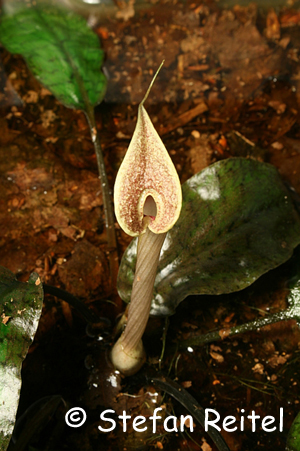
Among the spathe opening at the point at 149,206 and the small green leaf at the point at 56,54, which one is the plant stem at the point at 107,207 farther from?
the spathe opening at the point at 149,206

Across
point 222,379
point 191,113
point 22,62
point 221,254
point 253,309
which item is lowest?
point 222,379

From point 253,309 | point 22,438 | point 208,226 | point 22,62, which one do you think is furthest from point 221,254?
point 22,62

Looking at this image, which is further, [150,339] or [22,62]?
[22,62]

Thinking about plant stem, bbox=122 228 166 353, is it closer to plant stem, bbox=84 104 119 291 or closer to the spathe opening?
the spathe opening

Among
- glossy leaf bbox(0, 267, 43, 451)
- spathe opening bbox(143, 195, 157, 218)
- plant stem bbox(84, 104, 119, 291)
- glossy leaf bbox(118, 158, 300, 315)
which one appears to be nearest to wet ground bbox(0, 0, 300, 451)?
plant stem bbox(84, 104, 119, 291)

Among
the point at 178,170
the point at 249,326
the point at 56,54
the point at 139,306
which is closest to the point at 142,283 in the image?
the point at 139,306

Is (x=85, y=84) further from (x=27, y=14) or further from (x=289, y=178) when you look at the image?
(x=289, y=178)
